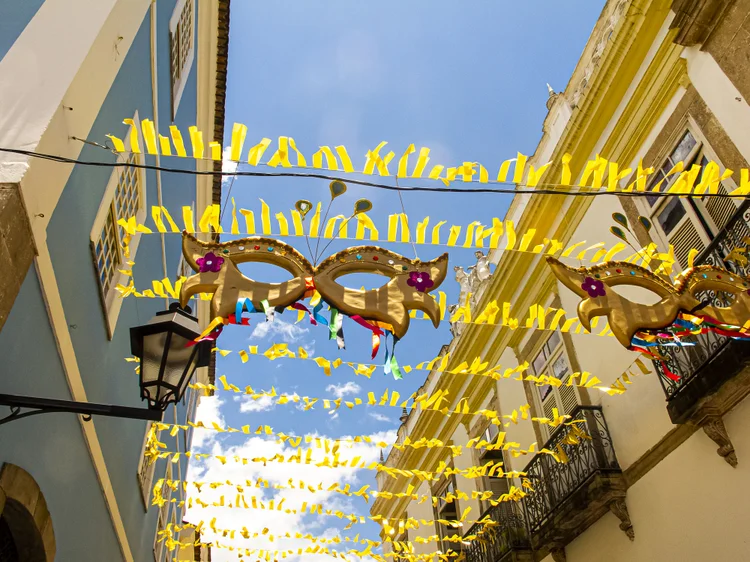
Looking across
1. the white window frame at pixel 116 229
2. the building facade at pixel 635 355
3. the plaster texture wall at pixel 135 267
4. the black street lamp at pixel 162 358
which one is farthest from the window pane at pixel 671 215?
the plaster texture wall at pixel 135 267

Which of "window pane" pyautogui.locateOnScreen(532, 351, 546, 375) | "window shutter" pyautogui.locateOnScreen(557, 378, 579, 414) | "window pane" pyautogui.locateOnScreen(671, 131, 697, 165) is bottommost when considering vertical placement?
"window shutter" pyautogui.locateOnScreen(557, 378, 579, 414)

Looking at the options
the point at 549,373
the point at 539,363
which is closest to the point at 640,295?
the point at 549,373

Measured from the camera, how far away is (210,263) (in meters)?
3.37

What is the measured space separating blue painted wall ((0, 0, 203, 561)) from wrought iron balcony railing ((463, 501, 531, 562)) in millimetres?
5712

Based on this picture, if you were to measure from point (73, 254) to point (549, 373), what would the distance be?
7.47 metres

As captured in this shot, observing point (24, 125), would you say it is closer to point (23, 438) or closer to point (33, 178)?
point (33, 178)

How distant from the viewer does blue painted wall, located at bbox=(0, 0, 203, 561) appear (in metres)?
3.86

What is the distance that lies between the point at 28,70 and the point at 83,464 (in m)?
3.33

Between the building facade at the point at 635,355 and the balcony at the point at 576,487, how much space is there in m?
0.03

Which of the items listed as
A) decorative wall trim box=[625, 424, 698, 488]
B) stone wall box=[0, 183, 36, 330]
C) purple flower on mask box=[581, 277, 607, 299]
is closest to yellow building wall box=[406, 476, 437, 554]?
decorative wall trim box=[625, 424, 698, 488]

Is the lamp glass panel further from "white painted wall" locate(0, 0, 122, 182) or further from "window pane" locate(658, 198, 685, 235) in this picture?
"window pane" locate(658, 198, 685, 235)

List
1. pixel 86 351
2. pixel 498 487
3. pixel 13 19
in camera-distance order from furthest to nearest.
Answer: pixel 498 487, pixel 86 351, pixel 13 19

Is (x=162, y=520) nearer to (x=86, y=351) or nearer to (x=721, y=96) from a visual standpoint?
(x=86, y=351)

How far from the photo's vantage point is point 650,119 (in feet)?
24.7
